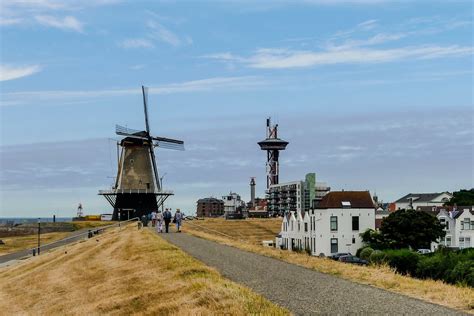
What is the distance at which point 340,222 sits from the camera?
267ft

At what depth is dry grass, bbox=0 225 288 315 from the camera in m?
15.3

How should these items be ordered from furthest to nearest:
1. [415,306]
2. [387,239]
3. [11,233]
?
[11,233], [387,239], [415,306]

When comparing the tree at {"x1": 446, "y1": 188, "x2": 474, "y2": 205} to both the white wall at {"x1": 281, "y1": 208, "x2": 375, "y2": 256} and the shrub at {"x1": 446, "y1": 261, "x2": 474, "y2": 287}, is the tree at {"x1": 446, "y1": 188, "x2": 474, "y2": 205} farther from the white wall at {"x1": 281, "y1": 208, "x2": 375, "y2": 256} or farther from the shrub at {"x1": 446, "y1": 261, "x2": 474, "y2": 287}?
the shrub at {"x1": 446, "y1": 261, "x2": 474, "y2": 287}

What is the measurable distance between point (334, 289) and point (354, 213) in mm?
66576

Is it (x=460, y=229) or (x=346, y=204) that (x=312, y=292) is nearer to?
(x=346, y=204)

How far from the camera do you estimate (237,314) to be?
43.9ft

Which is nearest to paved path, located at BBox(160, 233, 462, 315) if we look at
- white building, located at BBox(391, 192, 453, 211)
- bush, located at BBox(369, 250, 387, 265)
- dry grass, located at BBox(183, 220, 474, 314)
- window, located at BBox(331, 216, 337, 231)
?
dry grass, located at BBox(183, 220, 474, 314)

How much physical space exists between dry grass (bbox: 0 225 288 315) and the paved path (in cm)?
85

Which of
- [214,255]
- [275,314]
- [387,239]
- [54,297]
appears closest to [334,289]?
[275,314]

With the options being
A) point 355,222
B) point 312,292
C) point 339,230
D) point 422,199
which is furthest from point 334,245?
point 422,199

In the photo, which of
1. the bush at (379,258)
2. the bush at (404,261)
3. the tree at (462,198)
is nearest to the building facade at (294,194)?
the tree at (462,198)

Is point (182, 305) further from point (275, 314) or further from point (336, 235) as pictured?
point (336, 235)

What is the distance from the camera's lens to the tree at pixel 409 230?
75.7 metres

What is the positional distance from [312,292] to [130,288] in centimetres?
771
